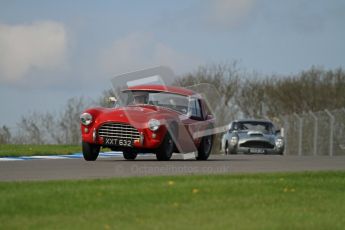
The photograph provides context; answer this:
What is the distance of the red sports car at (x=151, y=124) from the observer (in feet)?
54.1

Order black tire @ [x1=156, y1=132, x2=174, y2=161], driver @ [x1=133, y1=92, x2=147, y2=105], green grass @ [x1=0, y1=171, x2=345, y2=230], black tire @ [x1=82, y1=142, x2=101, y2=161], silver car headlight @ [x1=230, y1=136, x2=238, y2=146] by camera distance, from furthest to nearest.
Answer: silver car headlight @ [x1=230, y1=136, x2=238, y2=146], driver @ [x1=133, y1=92, x2=147, y2=105], black tire @ [x1=82, y1=142, x2=101, y2=161], black tire @ [x1=156, y1=132, x2=174, y2=161], green grass @ [x1=0, y1=171, x2=345, y2=230]

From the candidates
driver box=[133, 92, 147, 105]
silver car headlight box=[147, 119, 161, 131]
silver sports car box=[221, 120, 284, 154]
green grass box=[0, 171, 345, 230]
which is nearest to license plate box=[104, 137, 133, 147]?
silver car headlight box=[147, 119, 161, 131]

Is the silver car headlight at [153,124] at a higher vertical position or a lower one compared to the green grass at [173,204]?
higher

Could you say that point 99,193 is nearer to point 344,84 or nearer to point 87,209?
point 87,209

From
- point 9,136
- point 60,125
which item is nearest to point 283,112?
point 60,125

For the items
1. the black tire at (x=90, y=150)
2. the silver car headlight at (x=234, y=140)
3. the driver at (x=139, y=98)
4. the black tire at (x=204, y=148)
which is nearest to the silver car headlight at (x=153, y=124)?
the black tire at (x=90, y=150)

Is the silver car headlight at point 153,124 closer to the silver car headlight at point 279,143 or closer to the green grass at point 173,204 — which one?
the green grass at point 173,204

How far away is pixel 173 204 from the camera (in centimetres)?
852

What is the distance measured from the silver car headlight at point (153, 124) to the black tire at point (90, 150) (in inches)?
54.6

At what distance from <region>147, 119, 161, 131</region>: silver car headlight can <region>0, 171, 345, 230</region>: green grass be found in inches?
212

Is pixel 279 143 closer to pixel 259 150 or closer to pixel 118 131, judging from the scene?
pixel 259 150

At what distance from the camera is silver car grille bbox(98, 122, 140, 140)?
16.5m

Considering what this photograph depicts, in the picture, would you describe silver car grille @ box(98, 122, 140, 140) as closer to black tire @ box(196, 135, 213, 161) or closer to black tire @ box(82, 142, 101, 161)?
black tire @ box(82, 142, 101, 161)

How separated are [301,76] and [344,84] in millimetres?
4055
